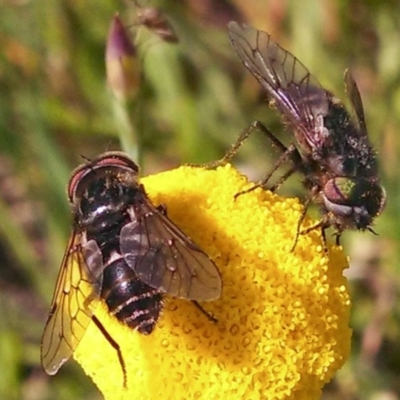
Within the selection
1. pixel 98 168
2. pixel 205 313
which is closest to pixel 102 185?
pixel 98 168

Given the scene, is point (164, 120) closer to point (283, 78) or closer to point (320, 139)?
point (283, 78)

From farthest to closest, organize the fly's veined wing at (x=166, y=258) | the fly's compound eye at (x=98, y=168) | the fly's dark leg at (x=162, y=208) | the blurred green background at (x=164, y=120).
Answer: the blurred green background at (x=164, y=120) < the fly's compound eye at (x=98, y=168) < the fly's dark leg at (x=162, y=208) < the fly's veined wing at (x=166, y=258)

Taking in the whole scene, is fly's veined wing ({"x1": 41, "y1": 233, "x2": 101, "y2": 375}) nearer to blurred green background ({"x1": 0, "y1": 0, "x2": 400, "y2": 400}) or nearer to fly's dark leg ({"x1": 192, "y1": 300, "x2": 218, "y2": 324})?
fly's dark leg ({"x1": 192, "y1": 300, "x2": 218, "y2": 324})

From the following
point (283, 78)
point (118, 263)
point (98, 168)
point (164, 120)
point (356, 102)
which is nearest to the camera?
point (118, 263)

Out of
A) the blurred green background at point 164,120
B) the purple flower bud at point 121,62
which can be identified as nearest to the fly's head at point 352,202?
the purple flower bud at point 121,62

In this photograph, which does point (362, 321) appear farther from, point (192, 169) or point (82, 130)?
point (192, 169)

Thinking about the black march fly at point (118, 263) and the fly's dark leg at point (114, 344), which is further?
the fly's dark leg at point (114, 344)

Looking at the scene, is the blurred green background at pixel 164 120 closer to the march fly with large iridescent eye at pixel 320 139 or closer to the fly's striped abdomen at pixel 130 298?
the march fly with large iridescent eye at pixel 320 139

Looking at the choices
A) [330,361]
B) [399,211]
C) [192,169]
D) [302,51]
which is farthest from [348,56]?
[330,361]
